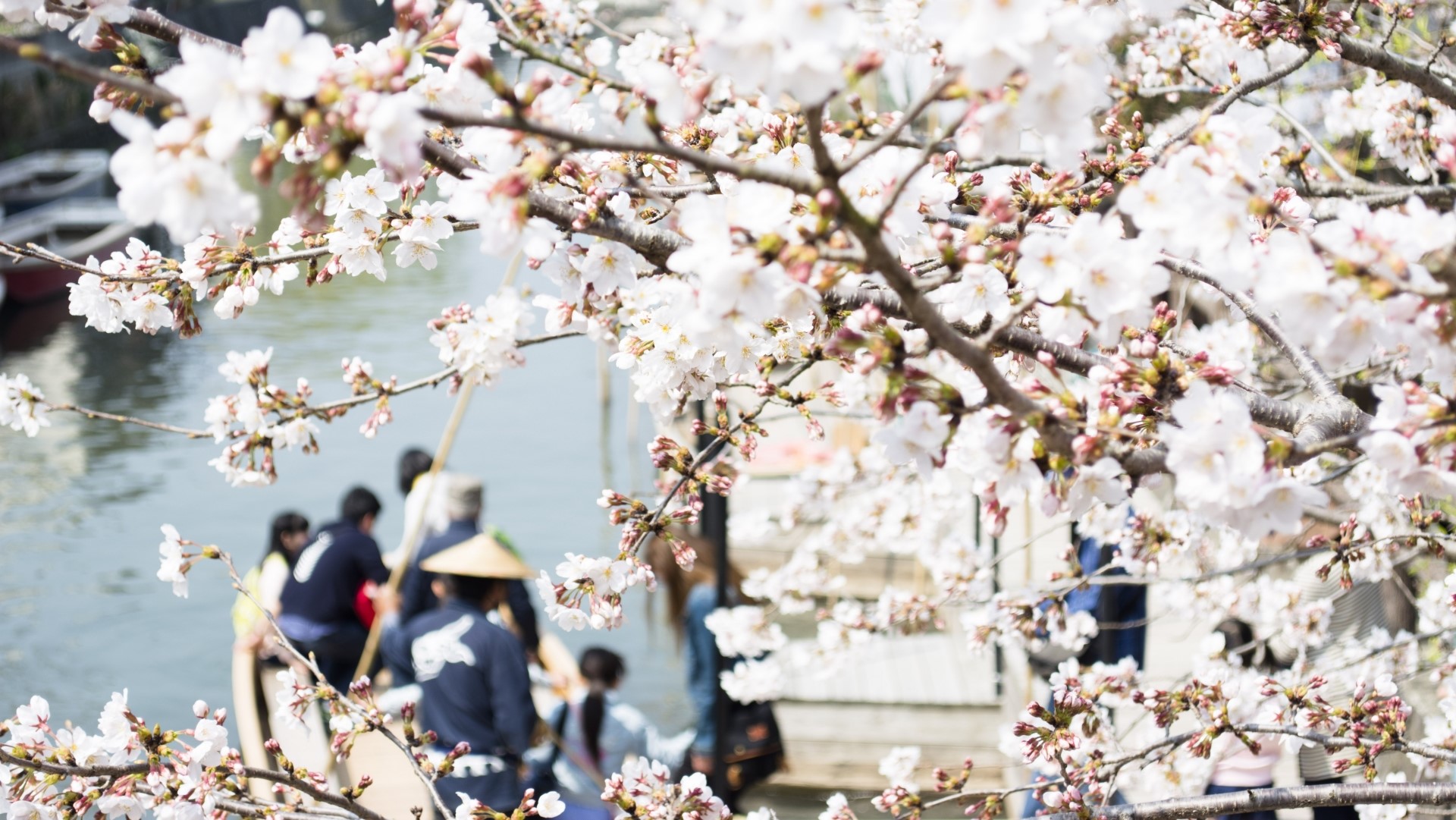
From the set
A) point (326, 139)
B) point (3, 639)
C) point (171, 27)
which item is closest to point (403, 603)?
point (171, 27)

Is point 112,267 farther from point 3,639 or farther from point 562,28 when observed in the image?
point 3,639

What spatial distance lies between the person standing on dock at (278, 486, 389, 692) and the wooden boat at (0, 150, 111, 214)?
1846cm

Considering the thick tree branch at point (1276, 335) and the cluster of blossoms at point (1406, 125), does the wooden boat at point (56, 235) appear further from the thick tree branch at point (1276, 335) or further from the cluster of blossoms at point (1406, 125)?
the thick tree branch at point (1276, 335)

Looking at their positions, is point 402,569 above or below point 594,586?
above

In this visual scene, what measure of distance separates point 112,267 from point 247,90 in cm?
130

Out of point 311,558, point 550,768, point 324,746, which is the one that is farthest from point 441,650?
point 311,558

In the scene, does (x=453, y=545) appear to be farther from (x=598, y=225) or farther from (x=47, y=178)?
(x=47, y=178)

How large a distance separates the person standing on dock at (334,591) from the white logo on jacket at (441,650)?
187cm

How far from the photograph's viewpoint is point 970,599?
15.5ft

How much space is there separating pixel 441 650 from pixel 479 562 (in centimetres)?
45

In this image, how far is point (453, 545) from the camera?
599 cm

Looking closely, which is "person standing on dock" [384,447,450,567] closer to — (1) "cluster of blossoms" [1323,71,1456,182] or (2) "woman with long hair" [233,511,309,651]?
(2) "woman with long hair" [233,511,309,651]

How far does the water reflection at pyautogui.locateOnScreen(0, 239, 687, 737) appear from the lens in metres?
10.5

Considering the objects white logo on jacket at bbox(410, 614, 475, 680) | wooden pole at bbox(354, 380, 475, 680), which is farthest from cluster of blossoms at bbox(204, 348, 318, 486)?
wooden pole at bbox(354, 380, 475, 680)
